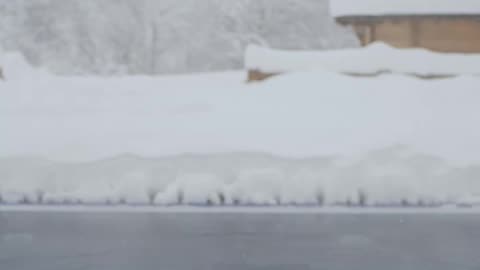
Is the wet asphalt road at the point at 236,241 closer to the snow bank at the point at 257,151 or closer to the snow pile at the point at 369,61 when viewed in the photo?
the snow bank at the point at 257,151

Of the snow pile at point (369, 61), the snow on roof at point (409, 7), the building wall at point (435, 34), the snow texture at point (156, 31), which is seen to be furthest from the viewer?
the snow texture at point (156, 31)

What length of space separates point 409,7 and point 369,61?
4.58 m

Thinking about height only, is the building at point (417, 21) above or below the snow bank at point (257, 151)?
above

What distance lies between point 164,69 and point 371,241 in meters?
26.8

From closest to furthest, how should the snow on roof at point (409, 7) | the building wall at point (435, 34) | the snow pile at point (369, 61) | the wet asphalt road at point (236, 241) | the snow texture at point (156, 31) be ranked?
the wet asphalt road at point (236, 241)
the snow pile at point (369, 61)
the snow on roof at point (409, 7)
the building wall at point (435, 34)
the snow texture at point (156, 31)

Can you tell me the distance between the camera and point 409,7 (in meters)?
15.9

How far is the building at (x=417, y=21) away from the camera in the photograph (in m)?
15.8

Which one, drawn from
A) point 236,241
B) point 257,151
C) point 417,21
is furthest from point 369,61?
point 236,241

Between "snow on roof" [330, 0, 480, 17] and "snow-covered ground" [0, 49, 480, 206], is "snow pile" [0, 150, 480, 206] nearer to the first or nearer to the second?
"snow-covered ground" [0, 49, 480, 206]

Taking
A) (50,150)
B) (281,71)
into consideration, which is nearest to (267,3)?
(281,71)

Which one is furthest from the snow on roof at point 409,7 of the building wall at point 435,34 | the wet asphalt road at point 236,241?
the wet asphalt road at point 236,241

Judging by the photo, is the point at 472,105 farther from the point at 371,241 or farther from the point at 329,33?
the point at 329,33

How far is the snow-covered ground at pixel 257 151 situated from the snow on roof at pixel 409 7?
5.91m

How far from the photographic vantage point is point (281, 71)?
41.0 feet
